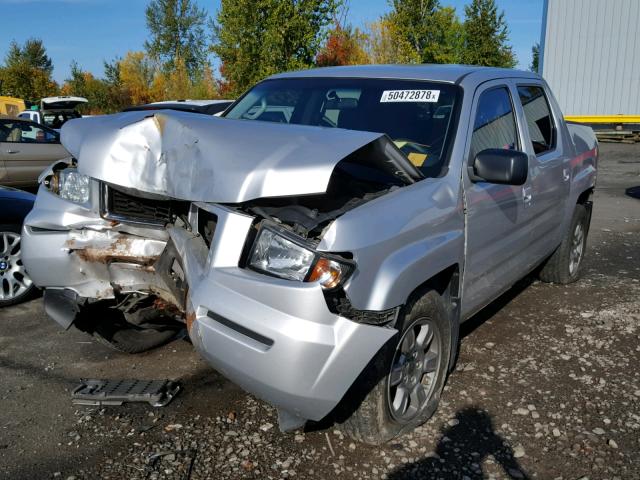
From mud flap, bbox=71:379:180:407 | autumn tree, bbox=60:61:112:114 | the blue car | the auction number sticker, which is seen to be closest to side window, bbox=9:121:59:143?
the blue car

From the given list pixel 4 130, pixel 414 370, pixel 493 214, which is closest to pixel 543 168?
pixel 493 214

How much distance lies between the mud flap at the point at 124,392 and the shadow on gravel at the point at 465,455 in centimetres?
139

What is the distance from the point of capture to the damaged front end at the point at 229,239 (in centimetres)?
231

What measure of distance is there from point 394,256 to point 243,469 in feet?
3.96

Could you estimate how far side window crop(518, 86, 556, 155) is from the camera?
4332mm

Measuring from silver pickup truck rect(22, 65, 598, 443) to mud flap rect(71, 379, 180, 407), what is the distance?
14.2 inches

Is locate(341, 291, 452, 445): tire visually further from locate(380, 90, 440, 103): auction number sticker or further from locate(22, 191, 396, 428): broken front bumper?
locate(380, 90, 440, 103): auction number sticker

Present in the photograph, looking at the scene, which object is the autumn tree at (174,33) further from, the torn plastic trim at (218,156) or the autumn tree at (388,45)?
the torn plastic trim at (218,156)

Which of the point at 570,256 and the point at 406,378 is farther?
the point at 570,256

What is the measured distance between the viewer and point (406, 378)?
117 inches

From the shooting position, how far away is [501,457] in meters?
2.85

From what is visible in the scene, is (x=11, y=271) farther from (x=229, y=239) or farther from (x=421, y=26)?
(x=421, y=26)

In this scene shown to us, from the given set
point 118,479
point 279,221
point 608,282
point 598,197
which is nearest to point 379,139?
point 279,221

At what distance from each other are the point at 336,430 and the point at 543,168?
2.44m
